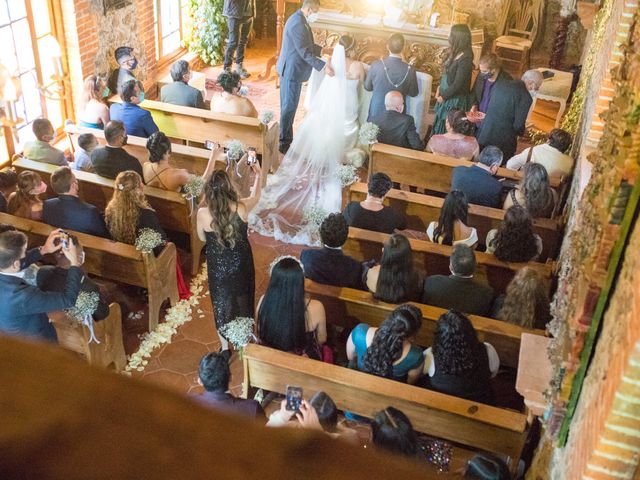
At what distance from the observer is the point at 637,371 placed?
7.49 feet

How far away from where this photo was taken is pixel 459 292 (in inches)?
197

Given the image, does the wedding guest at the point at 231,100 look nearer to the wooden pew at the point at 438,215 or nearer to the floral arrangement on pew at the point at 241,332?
the wooden pew at the point at 438,215

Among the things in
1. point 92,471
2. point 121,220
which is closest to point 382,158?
point 121,220

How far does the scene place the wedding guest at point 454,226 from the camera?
5637 mm

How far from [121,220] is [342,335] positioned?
1966 millimetres

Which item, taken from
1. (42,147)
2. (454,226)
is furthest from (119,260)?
(454,226)

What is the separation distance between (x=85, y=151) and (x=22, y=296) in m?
2.54

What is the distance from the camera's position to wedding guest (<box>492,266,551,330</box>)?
15.5 feet

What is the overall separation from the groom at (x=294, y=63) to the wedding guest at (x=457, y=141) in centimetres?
204

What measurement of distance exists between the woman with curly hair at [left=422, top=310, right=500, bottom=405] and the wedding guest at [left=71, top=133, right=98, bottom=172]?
3.83m

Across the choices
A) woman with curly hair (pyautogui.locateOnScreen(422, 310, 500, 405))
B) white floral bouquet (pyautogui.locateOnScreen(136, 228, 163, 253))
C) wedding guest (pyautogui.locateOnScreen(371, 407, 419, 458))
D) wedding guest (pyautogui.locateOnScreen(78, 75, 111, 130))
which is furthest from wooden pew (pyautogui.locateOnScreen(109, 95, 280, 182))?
wedding guest (pyautogui.locateOnScreen(371, 407, 419, 458))

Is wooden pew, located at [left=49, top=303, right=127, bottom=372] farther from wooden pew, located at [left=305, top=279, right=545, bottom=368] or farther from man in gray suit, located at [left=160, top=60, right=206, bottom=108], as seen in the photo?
man in gray suit, located at [left=160, top=60, right=206, bottom=108]

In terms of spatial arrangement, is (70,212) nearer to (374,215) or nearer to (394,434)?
(374,215)

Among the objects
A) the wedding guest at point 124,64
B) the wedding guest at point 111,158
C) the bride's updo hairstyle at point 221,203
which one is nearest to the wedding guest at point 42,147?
the wedding guest at point 111,158
